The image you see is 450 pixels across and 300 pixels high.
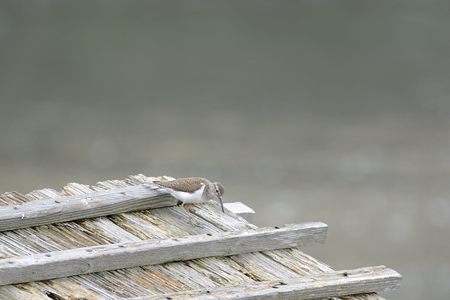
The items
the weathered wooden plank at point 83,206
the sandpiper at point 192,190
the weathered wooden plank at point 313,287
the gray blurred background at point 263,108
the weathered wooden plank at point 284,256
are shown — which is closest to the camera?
the weathered wooden plank at point 313,287

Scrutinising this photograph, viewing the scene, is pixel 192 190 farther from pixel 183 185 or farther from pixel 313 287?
pixel 313 287

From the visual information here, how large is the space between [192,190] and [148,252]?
868mm

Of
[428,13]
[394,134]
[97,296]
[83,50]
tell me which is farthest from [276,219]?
[97,296]

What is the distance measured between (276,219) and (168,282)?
9549 millimetres

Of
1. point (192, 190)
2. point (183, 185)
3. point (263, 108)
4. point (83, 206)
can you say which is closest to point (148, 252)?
point (83, 206)

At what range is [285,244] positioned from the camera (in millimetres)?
4883

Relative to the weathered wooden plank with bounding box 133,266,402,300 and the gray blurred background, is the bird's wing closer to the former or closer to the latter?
the weathered wooden plank with bounding box 133,266,402,300

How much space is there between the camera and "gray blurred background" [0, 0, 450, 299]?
14570 mm

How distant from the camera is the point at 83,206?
495 centimetres

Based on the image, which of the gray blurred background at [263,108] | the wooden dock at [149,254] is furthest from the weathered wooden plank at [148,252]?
the gray blurred background at [263,108]

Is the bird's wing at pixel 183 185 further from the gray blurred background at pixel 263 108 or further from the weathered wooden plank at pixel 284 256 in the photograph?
the gray blurred background at pixel 263 108

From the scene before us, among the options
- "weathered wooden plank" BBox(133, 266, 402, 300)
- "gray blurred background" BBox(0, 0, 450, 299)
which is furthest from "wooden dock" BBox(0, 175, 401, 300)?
"gray blurred background" BBox(0, 0, 450, 299)

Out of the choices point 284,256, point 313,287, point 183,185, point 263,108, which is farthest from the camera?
point 263,108

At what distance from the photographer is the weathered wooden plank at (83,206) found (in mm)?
4816
